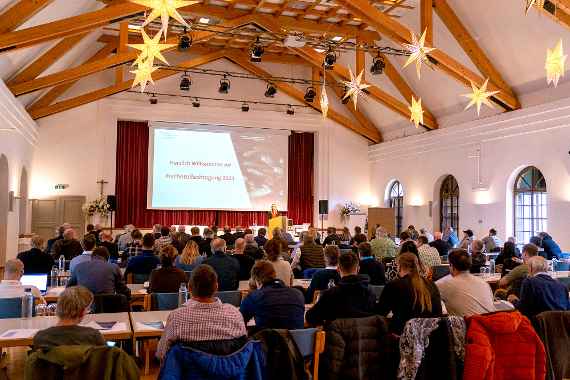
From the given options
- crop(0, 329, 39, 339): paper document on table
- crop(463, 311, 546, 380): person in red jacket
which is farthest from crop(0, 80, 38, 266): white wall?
crop(463, 311, 546, 380): person in red jacket

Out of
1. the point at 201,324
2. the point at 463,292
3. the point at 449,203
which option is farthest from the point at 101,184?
the point at 201,324

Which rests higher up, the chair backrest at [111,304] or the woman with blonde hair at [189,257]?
the woman with blonde hair at [189,257]

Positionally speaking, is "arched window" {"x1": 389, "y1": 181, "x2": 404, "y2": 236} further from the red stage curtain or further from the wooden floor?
the wooden floor

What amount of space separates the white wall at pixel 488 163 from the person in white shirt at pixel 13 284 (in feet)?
33.7

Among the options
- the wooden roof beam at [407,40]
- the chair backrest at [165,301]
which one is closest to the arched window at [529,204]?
the wooden roof beam at [407,40]

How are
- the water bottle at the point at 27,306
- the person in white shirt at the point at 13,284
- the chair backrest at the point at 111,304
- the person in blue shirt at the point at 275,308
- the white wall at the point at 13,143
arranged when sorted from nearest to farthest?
1. the person in blue shirt at the point at 275,308
2. the water bottle at the point at 27,306
3. the person in white shirt at the point at 13,284
4. the chair backrest at the point at 111,304
5. the white wall at the point at 13,143

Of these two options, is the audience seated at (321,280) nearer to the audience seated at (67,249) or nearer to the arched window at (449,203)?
the audience seated at (67,249)

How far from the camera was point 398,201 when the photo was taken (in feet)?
58.5

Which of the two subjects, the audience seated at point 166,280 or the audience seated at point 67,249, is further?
the audience seated at point 67,249

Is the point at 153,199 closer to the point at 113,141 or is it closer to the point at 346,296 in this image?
the point at 113,141

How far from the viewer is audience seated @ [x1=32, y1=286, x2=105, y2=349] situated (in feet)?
8.88

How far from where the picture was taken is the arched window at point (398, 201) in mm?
17500

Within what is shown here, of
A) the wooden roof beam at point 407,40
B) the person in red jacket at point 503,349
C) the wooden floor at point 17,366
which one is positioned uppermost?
the wooden roof beam at point 407,40

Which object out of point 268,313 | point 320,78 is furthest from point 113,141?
point 268,313
